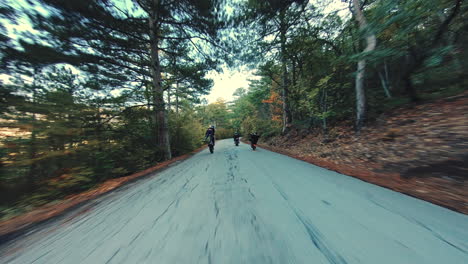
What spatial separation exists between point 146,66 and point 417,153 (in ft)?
32.6

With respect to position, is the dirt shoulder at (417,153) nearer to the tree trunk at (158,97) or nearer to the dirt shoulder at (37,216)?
the dirt shoulder at (37,216)

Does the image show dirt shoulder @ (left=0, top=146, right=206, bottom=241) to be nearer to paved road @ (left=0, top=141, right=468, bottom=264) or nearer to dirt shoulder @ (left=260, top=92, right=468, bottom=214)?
paved road @ (left=0, top=141, right=468, bottom=264)

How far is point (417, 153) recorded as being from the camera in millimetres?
3436

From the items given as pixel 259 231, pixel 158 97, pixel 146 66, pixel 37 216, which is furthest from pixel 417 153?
pixel 146 66

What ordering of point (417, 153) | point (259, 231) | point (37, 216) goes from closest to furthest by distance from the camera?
1. point (259, 231)
2. point (37, 216)
3. point (417, 153)

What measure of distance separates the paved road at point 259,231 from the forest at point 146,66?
1.91 meters

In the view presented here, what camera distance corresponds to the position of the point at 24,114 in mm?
2902

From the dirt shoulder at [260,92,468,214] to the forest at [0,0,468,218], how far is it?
1056mm

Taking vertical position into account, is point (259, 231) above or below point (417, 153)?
below

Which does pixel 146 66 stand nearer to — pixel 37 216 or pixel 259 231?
pixel 37 216

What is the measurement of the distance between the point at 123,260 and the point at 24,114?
3884mm

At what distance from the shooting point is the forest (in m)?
3.03

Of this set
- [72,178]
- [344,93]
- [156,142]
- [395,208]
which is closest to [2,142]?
[72,178]

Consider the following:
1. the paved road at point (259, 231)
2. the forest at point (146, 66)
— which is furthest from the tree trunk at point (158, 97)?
the paved road at point (259, 231)
